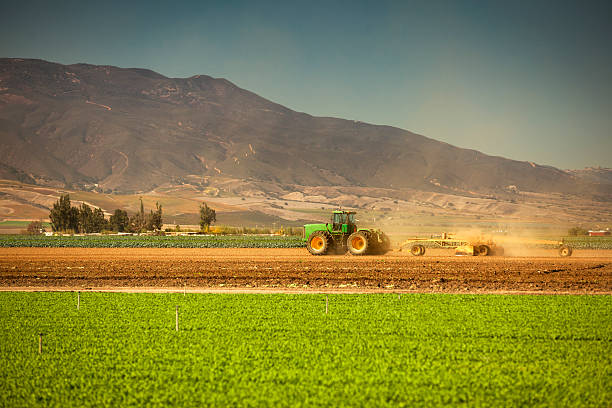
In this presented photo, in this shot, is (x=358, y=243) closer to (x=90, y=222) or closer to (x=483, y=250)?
(x=483, y=250)

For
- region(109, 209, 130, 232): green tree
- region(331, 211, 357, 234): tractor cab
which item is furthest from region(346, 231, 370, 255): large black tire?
region(109, 209, 130, 232): green tree

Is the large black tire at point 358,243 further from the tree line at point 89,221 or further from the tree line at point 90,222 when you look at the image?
the tree line at point 89,221

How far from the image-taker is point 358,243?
4206cm

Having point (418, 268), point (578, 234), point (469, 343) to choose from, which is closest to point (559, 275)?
point (418, 268)

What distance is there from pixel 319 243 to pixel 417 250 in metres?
8.73

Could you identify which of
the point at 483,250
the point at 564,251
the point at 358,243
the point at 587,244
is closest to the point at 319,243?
the point at 358,243

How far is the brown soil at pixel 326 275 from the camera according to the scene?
96.0ft

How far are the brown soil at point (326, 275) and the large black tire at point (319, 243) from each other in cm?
60

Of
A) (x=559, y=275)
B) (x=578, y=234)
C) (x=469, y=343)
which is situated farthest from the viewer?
(x=578, y=234)

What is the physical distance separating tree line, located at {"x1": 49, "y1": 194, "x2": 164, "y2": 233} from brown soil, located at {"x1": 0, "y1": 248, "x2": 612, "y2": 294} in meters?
70.5

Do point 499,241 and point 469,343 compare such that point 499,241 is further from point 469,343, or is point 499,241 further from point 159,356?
point 159,356

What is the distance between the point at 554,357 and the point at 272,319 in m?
8.50

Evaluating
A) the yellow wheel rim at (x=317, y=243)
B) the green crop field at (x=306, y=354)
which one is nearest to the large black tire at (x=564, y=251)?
the yellow wheel rim at (x=317, y=243)

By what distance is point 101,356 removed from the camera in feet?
46.7
